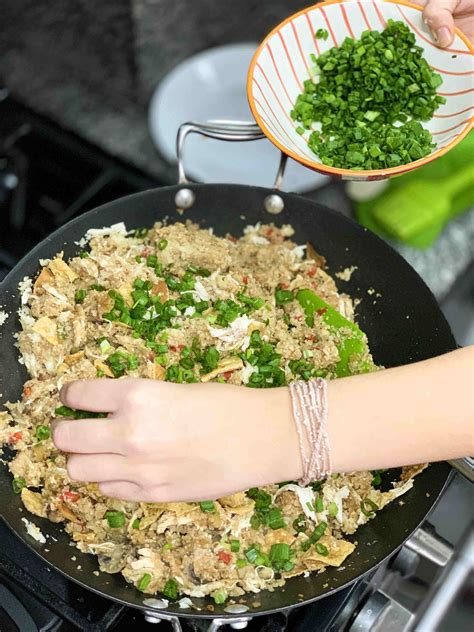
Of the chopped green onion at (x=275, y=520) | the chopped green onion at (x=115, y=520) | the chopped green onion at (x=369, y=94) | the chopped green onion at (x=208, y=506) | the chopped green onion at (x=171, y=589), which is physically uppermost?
the chopped green onion at (x=369, y=94)

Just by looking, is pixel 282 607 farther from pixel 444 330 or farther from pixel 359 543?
pixel 444 330

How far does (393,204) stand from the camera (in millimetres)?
2039

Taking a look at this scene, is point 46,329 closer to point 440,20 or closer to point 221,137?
point 221,137

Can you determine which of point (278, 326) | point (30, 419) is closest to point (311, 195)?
point (278, 326)

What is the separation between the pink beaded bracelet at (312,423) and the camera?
3.37 ft

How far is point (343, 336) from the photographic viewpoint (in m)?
1.42

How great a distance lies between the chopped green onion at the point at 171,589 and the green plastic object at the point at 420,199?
1.18 meters

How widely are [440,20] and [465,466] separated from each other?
82 centimetres

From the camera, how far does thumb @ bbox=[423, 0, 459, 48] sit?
1.42 meters

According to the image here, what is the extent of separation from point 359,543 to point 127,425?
0.51 meters

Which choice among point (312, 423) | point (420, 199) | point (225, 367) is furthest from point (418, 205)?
point (312, 423)

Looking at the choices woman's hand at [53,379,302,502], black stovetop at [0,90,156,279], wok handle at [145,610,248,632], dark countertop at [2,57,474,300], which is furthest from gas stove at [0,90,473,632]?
black stovetop at [0,90,156,279]

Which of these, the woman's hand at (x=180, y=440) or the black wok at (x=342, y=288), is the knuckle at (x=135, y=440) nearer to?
the woman's hand at (x=180, y=440)

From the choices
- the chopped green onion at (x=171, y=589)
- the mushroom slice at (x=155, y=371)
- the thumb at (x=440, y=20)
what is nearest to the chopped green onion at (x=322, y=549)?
the chopped green onion at (x=171, y=589)
